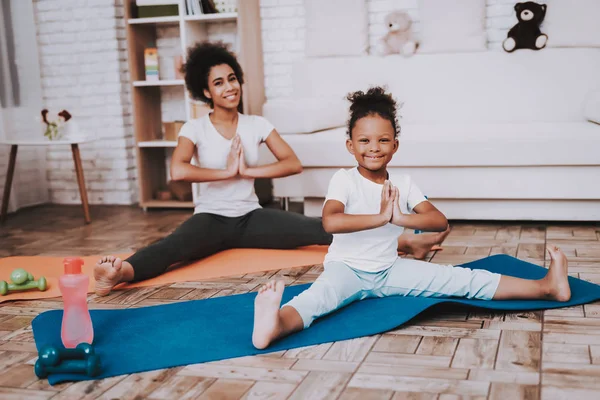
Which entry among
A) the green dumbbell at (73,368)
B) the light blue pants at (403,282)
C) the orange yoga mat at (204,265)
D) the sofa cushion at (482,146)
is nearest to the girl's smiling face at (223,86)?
the orange yoga mat at (204,265)

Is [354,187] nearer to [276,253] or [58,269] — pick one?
[276,253]

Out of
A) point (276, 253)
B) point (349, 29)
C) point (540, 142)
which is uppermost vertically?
point (349, 29)

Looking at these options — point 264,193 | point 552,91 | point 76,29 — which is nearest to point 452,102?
point 552,91

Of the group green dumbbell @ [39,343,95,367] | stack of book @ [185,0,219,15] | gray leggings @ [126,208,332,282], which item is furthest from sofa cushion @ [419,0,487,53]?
green dumbbell @ [39,343,95,367]

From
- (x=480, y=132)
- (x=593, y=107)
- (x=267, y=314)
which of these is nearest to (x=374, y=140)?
(x=267, y=314)

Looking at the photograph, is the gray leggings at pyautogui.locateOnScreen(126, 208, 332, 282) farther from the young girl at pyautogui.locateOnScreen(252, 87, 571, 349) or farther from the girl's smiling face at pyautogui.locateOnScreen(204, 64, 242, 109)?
the young girl at pyautogui.locateOnScreen(252, 87, 571, 349)

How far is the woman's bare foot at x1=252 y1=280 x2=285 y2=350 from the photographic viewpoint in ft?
4.83

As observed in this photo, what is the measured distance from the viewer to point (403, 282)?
1802mm

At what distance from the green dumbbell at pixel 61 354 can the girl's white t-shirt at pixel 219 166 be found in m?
1.12

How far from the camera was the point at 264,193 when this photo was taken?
3834 millimetres

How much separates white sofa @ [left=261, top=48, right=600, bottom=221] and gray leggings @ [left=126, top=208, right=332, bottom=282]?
0.62 m

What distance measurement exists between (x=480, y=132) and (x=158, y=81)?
5.67 ft

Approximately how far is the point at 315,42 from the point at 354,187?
84.5 inches

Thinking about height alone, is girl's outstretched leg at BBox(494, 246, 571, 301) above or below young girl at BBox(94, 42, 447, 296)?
below
